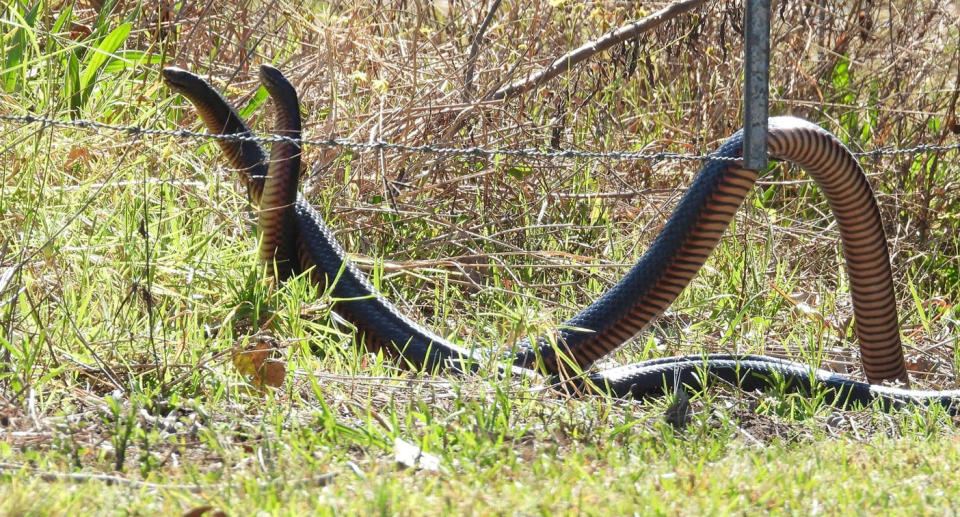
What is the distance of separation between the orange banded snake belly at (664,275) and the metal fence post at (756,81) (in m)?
0.19

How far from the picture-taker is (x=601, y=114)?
613cm

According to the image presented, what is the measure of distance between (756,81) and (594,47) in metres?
2.59

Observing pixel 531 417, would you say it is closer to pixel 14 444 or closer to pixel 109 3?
pixel 14 444

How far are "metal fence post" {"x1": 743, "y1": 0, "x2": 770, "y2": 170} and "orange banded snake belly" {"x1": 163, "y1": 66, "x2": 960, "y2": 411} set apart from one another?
192 mm

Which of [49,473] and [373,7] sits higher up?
[373,7]

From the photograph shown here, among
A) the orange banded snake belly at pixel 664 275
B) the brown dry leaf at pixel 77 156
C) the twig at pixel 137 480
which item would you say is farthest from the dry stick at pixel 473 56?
the twig at pixel 137 480

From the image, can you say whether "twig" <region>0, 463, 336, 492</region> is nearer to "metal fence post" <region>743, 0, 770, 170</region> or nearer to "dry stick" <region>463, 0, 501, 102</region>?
"metal fence post" <region>743, 0, 770, 170</region>

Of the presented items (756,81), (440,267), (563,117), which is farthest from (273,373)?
(563,117)

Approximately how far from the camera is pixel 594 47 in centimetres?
586

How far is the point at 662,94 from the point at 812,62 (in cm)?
96

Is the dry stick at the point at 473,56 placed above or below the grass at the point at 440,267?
above

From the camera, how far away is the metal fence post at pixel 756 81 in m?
3.25

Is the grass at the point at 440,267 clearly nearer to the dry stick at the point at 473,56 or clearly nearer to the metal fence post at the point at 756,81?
the dry stick at the point at 473,56

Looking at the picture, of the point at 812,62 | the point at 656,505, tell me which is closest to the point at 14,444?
the point at 656,505
